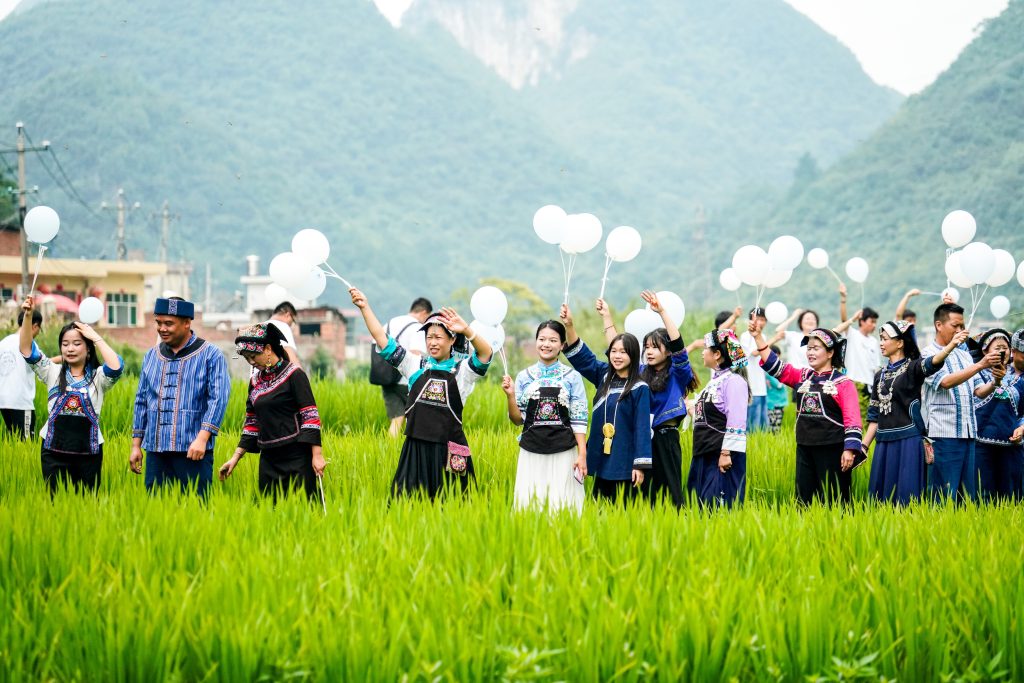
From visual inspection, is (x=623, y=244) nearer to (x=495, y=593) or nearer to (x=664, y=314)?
(x=664, y=314)

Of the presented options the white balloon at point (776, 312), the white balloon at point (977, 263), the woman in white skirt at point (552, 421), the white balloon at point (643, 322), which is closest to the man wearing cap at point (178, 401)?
the woman in white skirt at point (552, 421)

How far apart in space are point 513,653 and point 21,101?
12691cm

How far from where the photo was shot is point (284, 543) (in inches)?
201

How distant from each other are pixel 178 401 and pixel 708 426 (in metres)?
3.43

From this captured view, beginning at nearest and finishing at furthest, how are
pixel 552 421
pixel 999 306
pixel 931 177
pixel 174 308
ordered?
pixel 174 308 → pixel 552 421 → pixel 999 306 → pixel 931 177

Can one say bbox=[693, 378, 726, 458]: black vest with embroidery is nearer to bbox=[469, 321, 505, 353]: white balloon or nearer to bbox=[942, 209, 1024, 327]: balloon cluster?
bbox=[469, 321, 505, 353]: white balloon

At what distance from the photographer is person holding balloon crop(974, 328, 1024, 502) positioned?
Result: 26.3 feet

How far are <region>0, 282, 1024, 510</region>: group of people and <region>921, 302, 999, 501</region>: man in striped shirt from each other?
1cm

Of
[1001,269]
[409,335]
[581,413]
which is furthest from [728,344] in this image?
[1001,269]

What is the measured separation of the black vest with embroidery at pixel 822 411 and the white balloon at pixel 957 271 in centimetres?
257

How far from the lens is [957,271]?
374 inches

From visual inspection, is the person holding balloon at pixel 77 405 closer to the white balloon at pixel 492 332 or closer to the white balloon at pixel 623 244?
the white balloon at pixel 492 332

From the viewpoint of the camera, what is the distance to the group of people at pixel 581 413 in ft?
21.9

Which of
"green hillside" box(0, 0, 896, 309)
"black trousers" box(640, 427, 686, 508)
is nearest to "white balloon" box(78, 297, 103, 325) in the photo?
"black trousers" box(640, 427, 686, 508)
